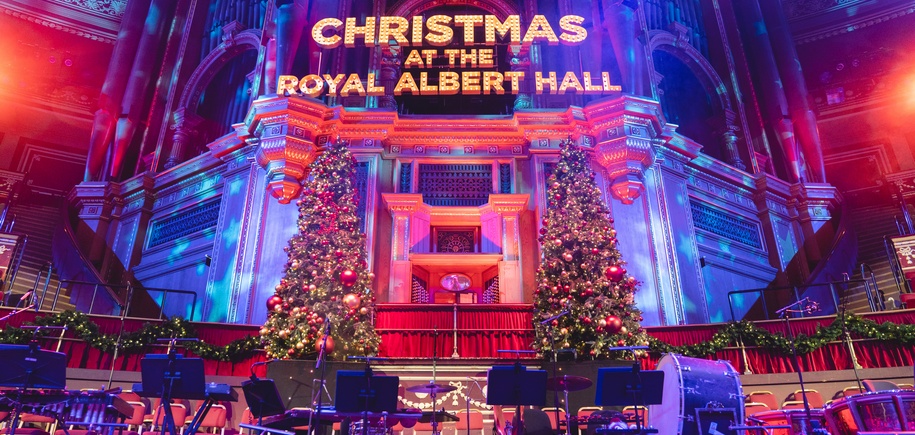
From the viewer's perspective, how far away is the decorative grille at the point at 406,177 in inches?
592

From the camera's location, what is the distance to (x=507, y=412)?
375 inches

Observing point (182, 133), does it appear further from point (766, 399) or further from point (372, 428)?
point (766, 399)

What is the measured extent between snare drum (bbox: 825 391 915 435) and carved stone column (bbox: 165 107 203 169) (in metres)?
17.3

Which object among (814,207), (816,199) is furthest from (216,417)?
(816,199)

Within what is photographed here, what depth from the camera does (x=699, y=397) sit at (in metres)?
6.21

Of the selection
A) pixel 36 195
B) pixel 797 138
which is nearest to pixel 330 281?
pixel 36 195

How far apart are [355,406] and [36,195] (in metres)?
16.7

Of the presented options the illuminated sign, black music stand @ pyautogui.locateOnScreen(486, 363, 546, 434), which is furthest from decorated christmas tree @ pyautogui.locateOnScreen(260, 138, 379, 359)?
black music stand @ pyautogui.locateOnScreen(486, 363, 546, 434)

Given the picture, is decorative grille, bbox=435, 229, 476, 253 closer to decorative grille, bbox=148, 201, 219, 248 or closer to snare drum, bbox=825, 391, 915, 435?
decorative grille, bbox=148, 201, 219, 248

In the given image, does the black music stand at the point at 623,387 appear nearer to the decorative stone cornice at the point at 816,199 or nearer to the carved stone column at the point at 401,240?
the carved stone column at the point at 401,240

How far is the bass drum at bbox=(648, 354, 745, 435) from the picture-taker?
6121 millimetres

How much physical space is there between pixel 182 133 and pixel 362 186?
743 centimetres

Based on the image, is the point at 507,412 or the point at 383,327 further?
the point at 383,327

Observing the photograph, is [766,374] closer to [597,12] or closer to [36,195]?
[597,12]
